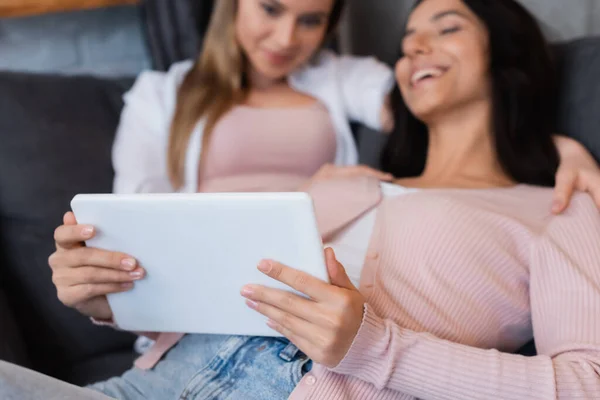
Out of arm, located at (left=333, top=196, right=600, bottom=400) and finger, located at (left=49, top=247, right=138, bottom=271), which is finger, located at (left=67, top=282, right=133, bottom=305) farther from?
arm, located at (left=333, top=196, right=600, bottom=400)

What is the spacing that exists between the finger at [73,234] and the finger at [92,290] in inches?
3.0

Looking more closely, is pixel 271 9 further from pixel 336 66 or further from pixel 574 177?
pixel 574 177

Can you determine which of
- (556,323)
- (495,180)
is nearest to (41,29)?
(495,180)

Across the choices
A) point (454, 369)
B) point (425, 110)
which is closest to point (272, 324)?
point (454, 369)

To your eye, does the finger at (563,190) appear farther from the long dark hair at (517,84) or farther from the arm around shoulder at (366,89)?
the arm around shoulder at (366,89)

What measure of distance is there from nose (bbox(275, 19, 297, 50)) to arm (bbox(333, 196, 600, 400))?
0.74 meters

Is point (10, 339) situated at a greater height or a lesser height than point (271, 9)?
lesser

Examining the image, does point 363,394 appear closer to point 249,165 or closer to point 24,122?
point 249,165

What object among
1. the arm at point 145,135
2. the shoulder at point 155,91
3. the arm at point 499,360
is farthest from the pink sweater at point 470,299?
the shoulder at point 155,91

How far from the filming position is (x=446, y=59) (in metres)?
1.12

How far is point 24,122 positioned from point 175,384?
0.69m

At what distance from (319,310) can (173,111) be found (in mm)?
801

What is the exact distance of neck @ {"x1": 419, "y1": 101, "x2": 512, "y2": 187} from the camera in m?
1.16

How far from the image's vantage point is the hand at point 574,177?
960 millimetres
